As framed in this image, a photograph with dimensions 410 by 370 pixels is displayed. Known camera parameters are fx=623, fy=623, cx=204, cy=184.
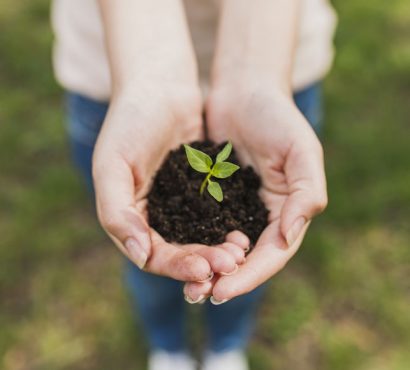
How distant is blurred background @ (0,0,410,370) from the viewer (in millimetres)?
3129

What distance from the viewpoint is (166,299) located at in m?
2.68

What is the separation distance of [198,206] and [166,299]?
887mm

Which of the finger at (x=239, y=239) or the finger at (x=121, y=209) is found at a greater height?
the finger at (x=121, y=209)

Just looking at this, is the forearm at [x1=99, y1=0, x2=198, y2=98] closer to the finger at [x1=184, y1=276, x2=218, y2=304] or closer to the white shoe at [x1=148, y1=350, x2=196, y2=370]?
the finger at [x1=184, y1=276, x2=218, y2=304]

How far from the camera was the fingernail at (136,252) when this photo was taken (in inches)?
65.5

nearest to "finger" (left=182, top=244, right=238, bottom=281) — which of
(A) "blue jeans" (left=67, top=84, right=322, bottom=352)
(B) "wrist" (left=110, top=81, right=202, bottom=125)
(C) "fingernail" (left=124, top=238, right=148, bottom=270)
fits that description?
(C) "fingernail" (left=124, top=238, right=148, bottom=270)

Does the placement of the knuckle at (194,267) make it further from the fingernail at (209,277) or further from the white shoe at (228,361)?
the white shoe at (228,361)

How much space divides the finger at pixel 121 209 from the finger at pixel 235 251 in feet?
0.69

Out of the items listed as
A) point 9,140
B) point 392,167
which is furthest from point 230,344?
point 9,140

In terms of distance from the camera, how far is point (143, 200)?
194 cm

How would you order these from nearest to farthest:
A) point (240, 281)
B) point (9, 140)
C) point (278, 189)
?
point (240, 281) < point (278, 189) < point (9, 140)

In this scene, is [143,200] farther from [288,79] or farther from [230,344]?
[230,344]

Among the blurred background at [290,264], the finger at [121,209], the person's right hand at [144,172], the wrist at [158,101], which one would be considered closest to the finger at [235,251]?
the person's right hand at [144,172]

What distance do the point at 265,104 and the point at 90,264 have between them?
185cm
